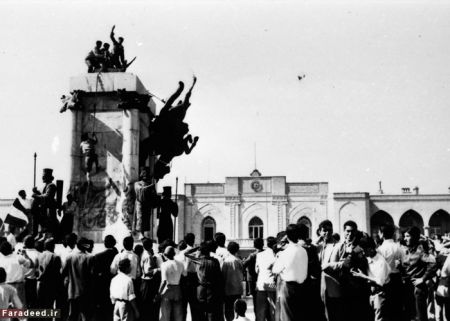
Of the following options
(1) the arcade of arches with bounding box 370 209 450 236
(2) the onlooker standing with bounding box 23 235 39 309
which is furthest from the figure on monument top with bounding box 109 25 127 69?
(1) the arcade of arches with bounding box 370 209 450 236

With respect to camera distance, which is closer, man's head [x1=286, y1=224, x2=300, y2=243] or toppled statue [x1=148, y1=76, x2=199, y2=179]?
man's head [x1=286, y1=224, x2=300, y2=243]

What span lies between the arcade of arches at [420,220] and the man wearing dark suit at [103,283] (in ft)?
146

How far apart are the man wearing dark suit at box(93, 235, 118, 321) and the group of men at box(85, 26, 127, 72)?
21.7 feet

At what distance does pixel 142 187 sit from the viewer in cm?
1195

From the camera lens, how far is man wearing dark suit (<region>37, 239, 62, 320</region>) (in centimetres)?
841

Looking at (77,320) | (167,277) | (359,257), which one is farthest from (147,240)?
(359,257)

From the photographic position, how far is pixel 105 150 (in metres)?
13.3

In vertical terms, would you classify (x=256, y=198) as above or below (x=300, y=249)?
above

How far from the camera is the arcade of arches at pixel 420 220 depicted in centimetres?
4972

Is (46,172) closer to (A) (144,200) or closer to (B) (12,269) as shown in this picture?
(A) (144,200)

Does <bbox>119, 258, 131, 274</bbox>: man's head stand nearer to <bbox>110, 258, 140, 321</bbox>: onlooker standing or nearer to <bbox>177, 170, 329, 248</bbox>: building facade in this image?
<bbox>110, 258, 140, 321</bbox>: onlooker standing

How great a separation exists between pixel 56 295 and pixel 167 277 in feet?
5.88

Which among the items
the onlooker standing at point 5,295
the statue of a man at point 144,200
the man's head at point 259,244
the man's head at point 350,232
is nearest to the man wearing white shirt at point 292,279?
the man's head at point 350,232

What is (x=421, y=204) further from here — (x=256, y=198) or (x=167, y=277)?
(x=167, y=277)
